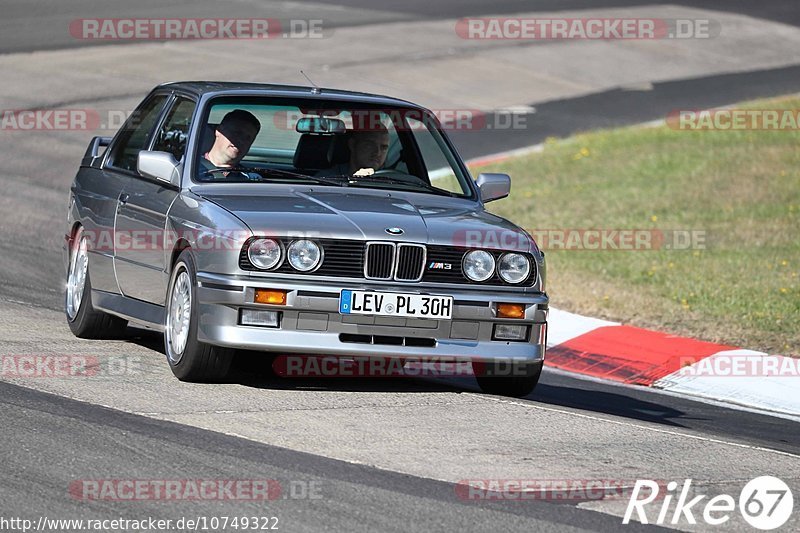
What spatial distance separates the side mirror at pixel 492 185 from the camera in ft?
29.6

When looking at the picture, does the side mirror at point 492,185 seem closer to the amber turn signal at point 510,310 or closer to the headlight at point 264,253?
the amber turn signal at point 510,310

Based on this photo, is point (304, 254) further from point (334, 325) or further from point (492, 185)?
point (492, 185)

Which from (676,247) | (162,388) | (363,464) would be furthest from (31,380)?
(676,247)

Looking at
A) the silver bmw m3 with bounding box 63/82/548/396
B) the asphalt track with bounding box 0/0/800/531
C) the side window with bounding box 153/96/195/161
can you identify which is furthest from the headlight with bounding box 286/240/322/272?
the side window with bounding box 153/96/195/161

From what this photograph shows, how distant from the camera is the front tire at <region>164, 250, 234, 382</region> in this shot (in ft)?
25.0

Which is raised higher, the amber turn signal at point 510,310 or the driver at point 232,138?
the driver at point 232,138

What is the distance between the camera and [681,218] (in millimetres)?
15992

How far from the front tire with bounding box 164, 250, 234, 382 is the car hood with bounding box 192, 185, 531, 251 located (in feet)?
1.40

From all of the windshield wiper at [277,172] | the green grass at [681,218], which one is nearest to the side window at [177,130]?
the windshield wiper at [277,172]

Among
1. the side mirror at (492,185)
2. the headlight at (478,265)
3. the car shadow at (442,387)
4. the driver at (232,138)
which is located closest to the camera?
the headlight at (478,265)

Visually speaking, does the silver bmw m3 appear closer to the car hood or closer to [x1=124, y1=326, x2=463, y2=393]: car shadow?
the car hood

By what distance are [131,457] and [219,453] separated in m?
0.37

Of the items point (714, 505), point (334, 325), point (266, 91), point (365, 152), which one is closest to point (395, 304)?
point (334, 325)

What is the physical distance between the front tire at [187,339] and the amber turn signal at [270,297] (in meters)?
0.36
